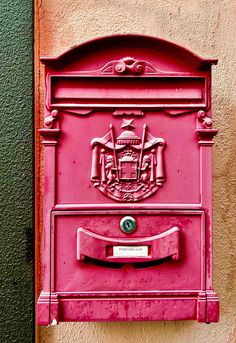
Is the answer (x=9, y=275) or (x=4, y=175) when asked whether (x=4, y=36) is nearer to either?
(x=4, y=175)

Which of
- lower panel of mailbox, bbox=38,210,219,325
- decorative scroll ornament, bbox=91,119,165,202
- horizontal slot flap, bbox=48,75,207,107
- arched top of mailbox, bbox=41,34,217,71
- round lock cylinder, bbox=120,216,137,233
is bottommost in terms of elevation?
lower panel of mailbox, bbox=38,210,219,325

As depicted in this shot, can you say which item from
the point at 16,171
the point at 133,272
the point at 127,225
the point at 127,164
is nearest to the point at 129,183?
the point at 127,164

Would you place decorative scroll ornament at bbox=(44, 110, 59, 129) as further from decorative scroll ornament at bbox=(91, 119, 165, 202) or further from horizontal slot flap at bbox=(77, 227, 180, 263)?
horizontal slot flap at bbox=(77, 227, 180, 263)

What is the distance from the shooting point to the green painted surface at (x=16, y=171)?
2283 mm

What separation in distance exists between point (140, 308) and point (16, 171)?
106cm

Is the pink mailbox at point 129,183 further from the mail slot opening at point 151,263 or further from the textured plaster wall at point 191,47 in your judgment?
the textured plaster wall at point 191,47

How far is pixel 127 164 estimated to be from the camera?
1794 mm

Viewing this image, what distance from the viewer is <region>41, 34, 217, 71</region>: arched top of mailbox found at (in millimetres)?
1768

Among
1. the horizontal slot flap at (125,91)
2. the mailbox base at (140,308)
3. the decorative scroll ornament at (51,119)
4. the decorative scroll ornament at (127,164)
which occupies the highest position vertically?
the horizontal slot flap at (125,91)

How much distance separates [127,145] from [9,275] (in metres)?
1.11

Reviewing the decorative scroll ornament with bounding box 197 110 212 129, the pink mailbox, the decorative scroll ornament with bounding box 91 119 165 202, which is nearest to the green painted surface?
the pink mailbox

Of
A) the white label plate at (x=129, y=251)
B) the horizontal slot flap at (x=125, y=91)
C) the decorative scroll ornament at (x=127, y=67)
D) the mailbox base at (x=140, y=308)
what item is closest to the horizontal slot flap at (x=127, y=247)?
the white label plate at (x=129, y=251)

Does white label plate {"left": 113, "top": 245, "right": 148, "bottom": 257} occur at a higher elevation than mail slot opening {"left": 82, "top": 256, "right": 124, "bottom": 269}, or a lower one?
higher

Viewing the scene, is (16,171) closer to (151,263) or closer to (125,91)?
(125,91)
